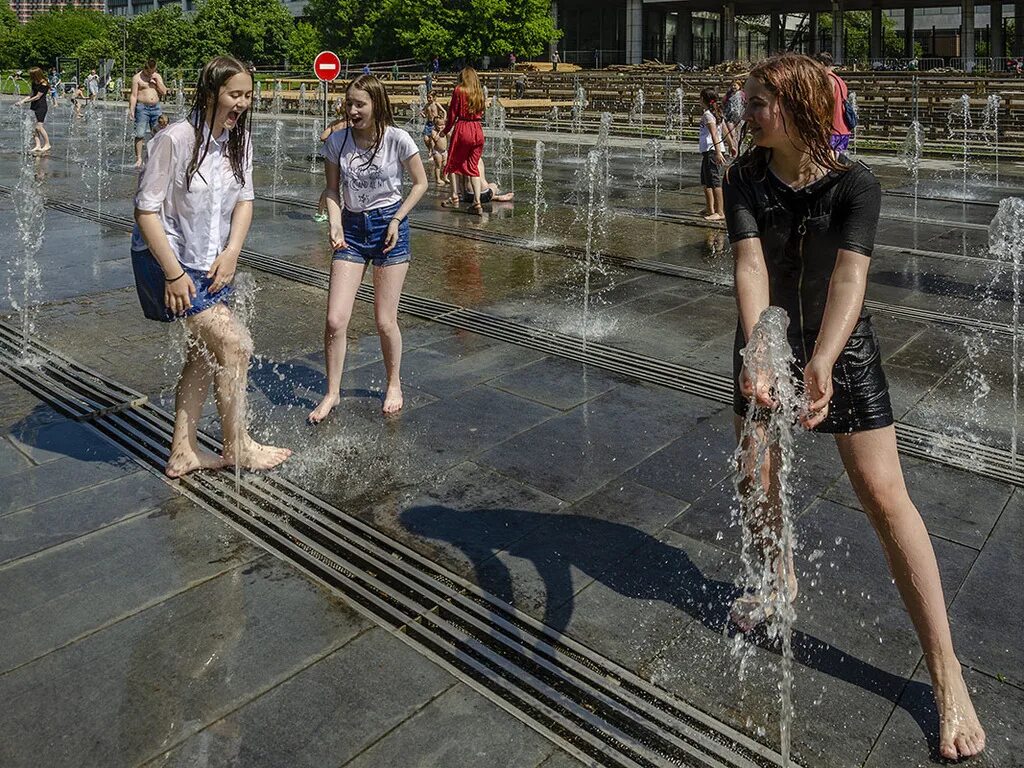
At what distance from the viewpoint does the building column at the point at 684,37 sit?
70.6 m

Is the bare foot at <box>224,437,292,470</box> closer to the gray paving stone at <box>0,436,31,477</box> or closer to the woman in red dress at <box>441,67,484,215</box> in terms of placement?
the gray paving stone at <box>0,436,31,477</box>

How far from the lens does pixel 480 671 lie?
3.24m

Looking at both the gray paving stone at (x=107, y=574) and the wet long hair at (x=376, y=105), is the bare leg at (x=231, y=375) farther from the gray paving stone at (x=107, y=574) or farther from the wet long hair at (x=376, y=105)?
the wet long hair at (x=376, y=105)

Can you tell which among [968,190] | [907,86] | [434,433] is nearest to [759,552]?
[434,433]

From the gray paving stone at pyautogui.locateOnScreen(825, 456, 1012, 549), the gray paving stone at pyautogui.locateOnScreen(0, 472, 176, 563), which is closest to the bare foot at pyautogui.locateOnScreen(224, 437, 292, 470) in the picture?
the gray paving stone at pyautogui.locateOnScreen(0, 472, 176, 563)

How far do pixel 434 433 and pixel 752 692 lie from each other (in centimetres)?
256

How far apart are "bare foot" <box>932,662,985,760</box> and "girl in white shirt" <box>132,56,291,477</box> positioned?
10.4 ft

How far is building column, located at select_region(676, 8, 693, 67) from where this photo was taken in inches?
2778

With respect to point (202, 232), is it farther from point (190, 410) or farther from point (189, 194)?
point (190, 410)

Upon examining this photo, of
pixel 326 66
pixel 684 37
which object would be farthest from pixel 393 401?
pixel 684 37

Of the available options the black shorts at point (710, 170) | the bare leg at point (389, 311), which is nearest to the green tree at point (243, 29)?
the black shorts at point (710, 170)

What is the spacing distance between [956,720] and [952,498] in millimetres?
Result: 1882

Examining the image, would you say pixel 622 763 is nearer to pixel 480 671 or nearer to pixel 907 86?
pixel 480 671

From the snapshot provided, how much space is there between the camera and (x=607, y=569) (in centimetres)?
389
